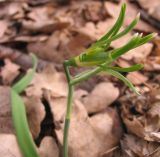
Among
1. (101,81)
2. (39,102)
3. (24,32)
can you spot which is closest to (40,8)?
(24,32)

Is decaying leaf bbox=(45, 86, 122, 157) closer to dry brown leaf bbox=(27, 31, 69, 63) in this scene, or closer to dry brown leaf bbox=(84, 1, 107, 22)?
dry brown leaf bbox=(27, 31, 69, 63)

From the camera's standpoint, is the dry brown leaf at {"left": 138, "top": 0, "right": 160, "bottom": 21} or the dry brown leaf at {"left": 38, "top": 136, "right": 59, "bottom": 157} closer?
the dry brown leaf at {"left": 38, "top": 136, "right": 59, "bottom": 157}

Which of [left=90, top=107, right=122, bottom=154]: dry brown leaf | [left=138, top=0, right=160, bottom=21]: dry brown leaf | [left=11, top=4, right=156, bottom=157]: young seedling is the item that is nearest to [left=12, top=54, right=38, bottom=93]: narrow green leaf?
[left=11, top=4, right=156, bottom=157]: young seedling

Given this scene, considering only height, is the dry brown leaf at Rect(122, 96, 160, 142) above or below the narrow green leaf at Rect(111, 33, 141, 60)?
below

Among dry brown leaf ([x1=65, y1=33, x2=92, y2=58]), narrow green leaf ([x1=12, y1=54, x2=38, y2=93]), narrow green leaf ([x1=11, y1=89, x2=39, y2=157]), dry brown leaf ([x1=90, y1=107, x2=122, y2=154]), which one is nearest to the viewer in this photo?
narrow green leaf ([x1=11, y1=89, x2=39, y2=157])

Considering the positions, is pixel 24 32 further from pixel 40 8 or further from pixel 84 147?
pixel 84 147

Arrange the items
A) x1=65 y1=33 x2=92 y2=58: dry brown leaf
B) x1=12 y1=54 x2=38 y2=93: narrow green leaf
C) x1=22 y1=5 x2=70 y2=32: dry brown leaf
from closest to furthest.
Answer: x1=12 y1=54 x2=38 y2=93: narrow green leaf
x1=65 y1=33 x2=92 y2=58: dry brown leaf
x1=22 y1=5 x2=70 y2=32: dry brown leaf
